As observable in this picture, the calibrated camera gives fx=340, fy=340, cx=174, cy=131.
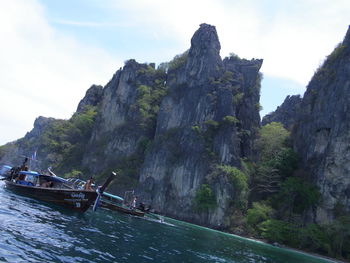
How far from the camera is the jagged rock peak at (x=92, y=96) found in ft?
Answer: 458

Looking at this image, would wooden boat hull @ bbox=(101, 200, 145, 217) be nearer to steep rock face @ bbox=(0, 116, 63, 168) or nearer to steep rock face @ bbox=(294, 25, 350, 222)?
steep rock face @ bbox=(294, 25, 350, 222)

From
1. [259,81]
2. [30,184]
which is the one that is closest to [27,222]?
[30,184]

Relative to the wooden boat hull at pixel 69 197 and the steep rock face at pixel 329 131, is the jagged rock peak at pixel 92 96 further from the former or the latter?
the wooden boat hull at pixel 69 197

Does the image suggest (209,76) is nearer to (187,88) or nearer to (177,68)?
(187,88)

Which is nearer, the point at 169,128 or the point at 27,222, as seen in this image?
the point at 27,222

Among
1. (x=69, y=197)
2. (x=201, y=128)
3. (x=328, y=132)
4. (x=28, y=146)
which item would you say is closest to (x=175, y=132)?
(x=201, y=128)

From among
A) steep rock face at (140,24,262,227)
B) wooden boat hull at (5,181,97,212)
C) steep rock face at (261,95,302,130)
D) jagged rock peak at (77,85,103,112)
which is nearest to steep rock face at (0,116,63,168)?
jagged rock peak at (77,85,103,112)

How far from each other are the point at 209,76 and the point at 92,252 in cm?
8145

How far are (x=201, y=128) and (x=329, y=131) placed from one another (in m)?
29.4

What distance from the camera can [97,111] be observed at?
130 m

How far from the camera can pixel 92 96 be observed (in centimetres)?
14088

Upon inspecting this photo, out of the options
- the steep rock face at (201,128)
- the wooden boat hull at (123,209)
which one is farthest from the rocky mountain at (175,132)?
the wooden boat hull at (123,209)

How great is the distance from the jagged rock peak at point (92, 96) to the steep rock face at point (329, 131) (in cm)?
8401

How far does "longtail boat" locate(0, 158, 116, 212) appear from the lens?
31.4 meters
